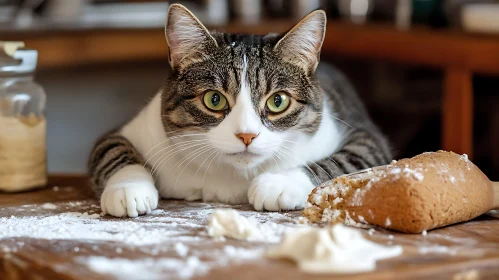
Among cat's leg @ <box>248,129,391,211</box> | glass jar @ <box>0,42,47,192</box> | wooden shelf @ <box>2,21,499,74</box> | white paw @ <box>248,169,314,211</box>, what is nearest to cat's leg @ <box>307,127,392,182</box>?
cat's leg @ <box>248,129,391,211</box>

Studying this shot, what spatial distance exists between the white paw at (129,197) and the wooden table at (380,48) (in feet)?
4.07

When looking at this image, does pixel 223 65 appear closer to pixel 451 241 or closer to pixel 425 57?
pixel 451 241

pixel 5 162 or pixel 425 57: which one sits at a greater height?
pixel 425 57

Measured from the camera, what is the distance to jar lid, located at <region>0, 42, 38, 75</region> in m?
1.80

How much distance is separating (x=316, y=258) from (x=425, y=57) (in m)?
1.65

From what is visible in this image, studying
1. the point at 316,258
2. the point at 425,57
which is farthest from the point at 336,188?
the point at 425,57

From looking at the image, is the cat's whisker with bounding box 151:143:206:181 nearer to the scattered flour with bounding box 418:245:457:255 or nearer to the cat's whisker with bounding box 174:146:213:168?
the cat's whisker with bounding box 174:146:213:168

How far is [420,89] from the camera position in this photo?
3.45 metres

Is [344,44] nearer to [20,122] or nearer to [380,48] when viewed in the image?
[380,48]

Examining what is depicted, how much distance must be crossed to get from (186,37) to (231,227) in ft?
1.98

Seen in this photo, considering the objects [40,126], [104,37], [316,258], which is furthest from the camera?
[104,37]

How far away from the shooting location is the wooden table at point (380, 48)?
236 centimetres

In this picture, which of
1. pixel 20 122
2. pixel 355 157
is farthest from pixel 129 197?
pixel 355 157

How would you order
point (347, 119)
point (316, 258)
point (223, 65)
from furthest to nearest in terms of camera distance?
point (347, 119)
point (223, 65)
point (316, 258)
